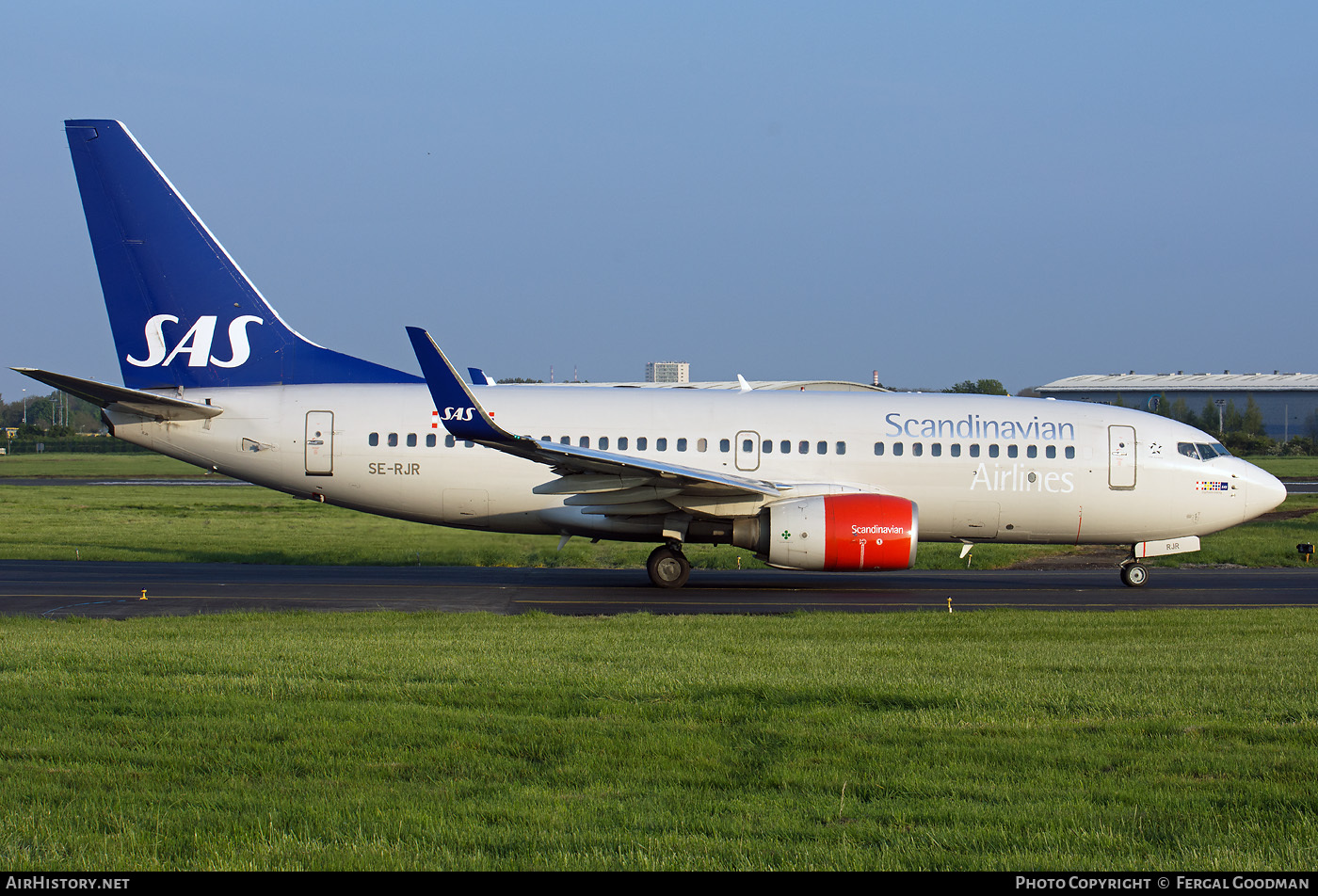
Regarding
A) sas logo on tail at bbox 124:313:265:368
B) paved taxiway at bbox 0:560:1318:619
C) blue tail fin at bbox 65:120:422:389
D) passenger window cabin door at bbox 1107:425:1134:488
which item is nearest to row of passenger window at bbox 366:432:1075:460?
passenger window cabin door at bbox 1107:425:1134:488

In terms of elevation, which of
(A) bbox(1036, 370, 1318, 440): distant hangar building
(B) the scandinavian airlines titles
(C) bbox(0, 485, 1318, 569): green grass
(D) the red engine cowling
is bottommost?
(C) bbox(0, 485, 1318, 569): green grass

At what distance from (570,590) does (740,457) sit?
3744 mm

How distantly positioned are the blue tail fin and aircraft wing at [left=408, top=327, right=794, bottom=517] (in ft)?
16.2

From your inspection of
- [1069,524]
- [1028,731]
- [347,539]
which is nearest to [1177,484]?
[1069,524]

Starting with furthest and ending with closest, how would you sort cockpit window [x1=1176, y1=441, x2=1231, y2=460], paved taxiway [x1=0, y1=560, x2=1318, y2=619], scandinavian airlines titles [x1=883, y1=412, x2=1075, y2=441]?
cockpit window [x1=1176, y1=441, x2=1231, y2=460], scandinavian airlines titles [x1=883, y1=412, x2=1075, y2=441], paved taxiway [x1=0, y1=560, x2=1318, y2=619]

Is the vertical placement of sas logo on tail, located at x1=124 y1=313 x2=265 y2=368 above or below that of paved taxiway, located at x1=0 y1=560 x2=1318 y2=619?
above

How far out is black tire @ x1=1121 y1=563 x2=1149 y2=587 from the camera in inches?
774

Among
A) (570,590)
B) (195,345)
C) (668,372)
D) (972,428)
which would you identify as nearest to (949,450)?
(972,428)

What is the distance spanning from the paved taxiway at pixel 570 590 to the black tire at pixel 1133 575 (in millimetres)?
173

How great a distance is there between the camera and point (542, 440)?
19.0 m

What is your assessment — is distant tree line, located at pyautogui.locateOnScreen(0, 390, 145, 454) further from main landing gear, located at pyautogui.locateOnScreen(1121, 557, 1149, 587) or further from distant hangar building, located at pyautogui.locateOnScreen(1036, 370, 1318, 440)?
distant hangar building, located at pyautogui.locateOnScreen(1036, 370, 1318, 440)

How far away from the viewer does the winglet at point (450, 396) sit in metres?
15.4

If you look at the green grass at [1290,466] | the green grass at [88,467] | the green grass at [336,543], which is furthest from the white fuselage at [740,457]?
the green grass at [1290,466]

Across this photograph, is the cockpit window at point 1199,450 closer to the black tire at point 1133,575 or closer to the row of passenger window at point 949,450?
the black tire at point 1133,575
